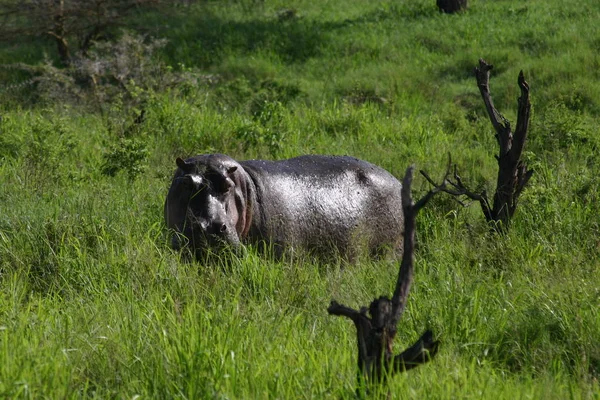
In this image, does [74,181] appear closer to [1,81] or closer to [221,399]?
[221,399]

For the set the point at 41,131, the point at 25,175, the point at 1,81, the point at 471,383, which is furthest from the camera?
the point at 1,81

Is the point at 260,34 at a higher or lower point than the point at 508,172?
higher

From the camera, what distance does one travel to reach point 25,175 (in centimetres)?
733

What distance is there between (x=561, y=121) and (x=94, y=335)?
5.59 meters

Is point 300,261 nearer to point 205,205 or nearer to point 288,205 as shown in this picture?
point 288,205

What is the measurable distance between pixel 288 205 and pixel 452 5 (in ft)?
30.5

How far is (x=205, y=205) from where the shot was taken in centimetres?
520

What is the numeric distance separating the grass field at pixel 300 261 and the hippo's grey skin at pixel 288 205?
8.5 inches

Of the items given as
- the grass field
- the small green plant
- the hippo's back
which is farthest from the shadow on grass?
the hippo's back

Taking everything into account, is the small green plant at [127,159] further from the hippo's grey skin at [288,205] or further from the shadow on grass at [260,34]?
the shadow on grass at [260,34]

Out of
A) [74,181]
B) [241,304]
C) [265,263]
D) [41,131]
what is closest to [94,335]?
[241,304]

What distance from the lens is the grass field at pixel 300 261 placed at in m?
3.72

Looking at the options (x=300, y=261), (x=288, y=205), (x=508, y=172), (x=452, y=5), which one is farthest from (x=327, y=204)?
(x=452, y=5)

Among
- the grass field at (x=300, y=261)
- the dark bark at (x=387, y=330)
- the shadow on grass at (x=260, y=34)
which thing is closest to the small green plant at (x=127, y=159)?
the grass field at (x=300, y=261)
